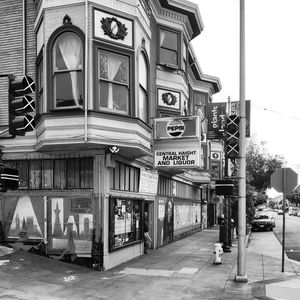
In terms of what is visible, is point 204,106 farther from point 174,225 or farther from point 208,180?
point 174,225

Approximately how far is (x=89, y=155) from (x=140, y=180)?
3.56 metres

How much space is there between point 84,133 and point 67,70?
1.94 meters

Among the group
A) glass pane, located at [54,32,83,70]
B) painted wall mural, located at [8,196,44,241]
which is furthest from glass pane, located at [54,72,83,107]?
painted wall mural, located at [8,196,44,241]

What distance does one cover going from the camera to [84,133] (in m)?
11.9

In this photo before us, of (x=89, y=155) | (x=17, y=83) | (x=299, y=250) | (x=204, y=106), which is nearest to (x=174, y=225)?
(x=299, y=250)

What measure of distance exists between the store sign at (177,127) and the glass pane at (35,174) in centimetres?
396

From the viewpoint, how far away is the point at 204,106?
27594 millimetres

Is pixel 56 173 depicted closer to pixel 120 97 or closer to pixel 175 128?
pixel 120 97

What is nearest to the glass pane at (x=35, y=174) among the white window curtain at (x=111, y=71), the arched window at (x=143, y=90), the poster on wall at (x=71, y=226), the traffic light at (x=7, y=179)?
the poster on wall at (x=71, y=226)

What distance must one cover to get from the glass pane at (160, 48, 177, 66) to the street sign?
7982 mm

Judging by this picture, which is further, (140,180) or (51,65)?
(140,180)

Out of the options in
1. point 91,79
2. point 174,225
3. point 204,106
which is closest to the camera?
point 91,79

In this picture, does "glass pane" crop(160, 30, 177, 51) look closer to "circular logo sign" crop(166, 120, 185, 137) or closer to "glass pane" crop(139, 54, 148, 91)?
"glass pane" crop(139, 54, 148, 91)

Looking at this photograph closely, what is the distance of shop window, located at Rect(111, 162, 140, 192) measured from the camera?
13.5 meters
